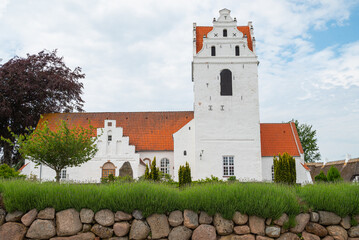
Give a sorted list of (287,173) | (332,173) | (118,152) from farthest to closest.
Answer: (118,152) < (332,173) < (287,173)

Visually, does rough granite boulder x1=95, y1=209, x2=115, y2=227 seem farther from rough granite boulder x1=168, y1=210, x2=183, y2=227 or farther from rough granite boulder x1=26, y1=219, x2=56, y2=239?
rough granite boulder x1=168, y1=210, x2=183, y2=227

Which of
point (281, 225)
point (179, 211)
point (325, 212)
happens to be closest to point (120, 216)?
point (179, 211)

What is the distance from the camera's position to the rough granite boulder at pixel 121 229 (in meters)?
7.13

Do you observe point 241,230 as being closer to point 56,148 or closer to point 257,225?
point 257,225

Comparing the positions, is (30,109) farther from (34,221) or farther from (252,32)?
(34,221)

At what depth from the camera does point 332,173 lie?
1941 cm

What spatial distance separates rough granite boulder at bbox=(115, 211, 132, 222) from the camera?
722 centimetres

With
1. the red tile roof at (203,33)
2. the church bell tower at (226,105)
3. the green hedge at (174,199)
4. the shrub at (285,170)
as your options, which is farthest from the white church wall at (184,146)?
the green hedge at (174,199)

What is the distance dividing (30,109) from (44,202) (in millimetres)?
21629

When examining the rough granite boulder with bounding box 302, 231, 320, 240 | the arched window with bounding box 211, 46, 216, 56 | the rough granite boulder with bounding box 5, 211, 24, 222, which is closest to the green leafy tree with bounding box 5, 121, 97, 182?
the rough granite boulder with bounding box 5, 211, 24, 222

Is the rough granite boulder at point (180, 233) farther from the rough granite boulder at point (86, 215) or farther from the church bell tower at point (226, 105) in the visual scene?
the church bell tower at point (226, 105)

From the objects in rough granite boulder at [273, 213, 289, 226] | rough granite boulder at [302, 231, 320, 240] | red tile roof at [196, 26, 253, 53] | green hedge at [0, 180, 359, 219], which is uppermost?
red tile roof at [196, 26, 253, 53]

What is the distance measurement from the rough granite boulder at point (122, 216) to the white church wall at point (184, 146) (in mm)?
15534

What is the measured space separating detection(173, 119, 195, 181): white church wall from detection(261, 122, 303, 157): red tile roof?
503 centimetres
